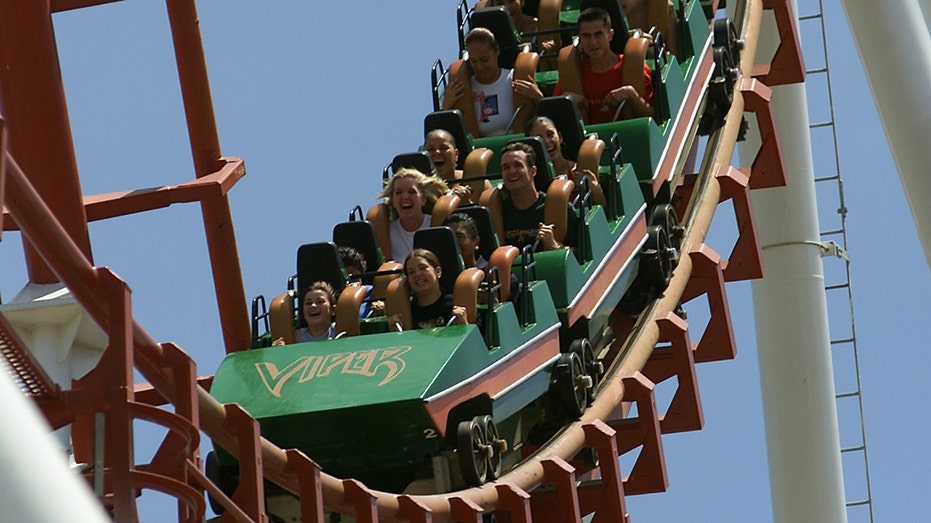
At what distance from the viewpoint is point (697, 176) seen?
29.6ft

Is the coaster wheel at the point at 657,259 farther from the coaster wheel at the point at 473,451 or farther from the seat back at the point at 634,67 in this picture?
the coaster wheel at the point at 473,451

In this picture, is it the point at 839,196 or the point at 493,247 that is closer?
the point at 493,247

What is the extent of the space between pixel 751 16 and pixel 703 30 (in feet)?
2.07

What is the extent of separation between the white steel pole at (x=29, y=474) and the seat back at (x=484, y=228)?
5.04 meters

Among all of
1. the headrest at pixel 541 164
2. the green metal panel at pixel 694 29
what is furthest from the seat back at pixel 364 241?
the green metal panel at pixel 694 29

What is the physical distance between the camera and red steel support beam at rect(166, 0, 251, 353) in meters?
6.86

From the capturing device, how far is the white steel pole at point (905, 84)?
8.70 metres

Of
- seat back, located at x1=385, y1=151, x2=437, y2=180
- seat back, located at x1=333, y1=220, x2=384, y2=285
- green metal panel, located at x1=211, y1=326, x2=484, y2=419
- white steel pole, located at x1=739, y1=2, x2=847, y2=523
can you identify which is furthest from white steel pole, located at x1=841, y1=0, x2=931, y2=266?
green metal panel, located at x1=211, y1=326, x2=484, y2=419

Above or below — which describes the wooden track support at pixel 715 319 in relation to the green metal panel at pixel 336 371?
below

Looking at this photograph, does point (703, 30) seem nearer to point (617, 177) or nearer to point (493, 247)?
point (617, 177)

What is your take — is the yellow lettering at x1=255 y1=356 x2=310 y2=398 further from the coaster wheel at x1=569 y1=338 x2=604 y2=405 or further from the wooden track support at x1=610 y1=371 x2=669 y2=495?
the wooden track support at x1=610 y1=371 x2=669 y2=495

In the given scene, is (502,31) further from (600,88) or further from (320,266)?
(320,266)

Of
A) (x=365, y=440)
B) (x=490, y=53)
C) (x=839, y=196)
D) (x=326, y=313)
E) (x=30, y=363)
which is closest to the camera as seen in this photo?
(x=30, y=363)

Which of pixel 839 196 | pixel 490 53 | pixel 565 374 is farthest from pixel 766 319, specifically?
pixel 565 374
